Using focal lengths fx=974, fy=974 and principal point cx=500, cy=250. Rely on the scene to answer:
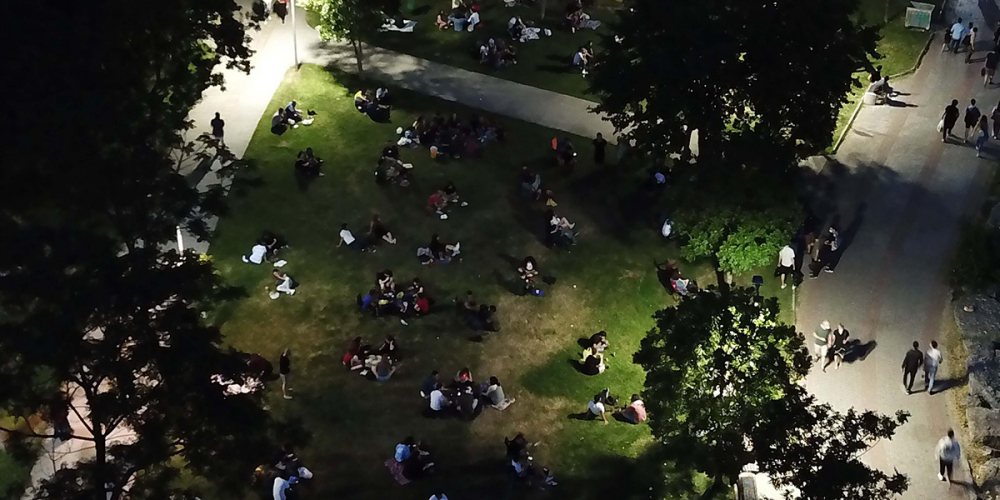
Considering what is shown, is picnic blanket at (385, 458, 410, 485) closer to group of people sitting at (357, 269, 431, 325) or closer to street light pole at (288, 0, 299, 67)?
group of people sitting at (357, 269, 431, 325)

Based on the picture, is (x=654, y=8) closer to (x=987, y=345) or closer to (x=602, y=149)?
(x=602, y=149)

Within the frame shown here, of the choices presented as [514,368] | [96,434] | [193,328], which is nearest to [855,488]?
[514,368]

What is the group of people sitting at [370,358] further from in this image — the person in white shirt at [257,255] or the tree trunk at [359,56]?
the tree trunk at [359,56]

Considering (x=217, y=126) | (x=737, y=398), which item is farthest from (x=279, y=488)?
(x=217, y=126)

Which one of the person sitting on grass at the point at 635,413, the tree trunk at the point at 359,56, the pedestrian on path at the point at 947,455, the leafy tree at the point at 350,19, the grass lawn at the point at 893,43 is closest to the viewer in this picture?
the pedestrian on path at the point at 947,455

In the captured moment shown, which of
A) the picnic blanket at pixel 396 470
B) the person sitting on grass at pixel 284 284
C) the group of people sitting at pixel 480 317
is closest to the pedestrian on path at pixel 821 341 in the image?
the group of people sitting at pixel 480 317

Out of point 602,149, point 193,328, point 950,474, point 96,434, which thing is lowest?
point 950,474

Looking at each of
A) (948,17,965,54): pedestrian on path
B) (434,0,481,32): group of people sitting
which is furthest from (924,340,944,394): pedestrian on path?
(434,0,481,32): group of people sitting
